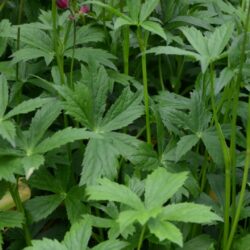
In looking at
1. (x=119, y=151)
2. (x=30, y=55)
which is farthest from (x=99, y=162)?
(x=30, y=55)

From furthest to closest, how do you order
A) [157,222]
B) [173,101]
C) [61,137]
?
[173,101]
[61,137]
[157,222]

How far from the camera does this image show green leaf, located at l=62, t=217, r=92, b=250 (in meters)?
1.10

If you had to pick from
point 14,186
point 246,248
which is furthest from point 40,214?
point 246,248

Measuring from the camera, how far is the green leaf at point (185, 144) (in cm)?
130

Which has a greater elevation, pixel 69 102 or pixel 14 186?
pixel 69 102

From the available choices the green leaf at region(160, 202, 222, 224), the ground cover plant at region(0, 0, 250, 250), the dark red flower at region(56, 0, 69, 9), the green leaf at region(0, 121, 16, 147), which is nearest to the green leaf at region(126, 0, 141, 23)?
the ground cover plant at region(0, 0, 250, 250)

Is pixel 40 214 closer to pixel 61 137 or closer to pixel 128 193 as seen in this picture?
pixel 61 137

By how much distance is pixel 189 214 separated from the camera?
1.03 metres

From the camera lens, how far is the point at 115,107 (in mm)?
1349

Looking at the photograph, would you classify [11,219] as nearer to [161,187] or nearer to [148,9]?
[161,187]

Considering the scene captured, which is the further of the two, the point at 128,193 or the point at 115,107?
the point at 115,107

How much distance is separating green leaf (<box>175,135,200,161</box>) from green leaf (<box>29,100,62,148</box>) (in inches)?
11.4

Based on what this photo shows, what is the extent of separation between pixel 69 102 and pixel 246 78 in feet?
1.33

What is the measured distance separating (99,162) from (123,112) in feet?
0.50
